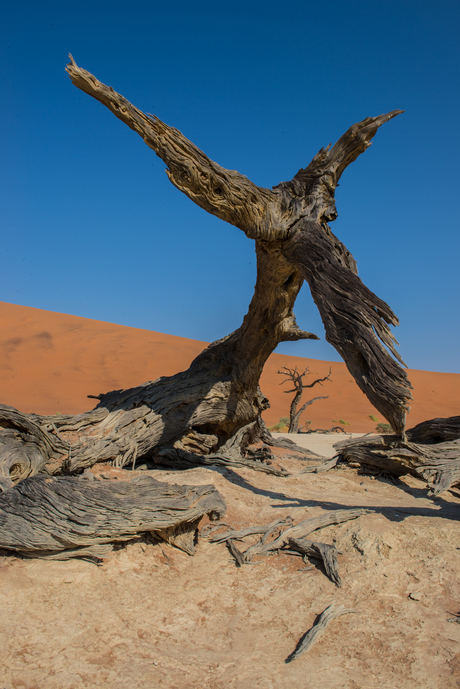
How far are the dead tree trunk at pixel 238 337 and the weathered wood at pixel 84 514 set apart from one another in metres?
0.85

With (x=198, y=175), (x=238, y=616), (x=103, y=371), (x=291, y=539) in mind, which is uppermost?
(x=198, y=175)

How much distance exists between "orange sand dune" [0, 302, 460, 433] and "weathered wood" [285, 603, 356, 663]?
1696 cm

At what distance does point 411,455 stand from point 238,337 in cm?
279

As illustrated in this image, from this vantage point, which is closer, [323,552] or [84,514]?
[84,514]

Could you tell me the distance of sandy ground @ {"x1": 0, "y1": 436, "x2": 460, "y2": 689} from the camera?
7.09ft

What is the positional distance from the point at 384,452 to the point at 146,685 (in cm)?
443

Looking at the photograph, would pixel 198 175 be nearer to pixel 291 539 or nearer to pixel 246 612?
pixel 291 539

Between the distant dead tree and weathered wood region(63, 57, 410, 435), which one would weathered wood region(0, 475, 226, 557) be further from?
weathered wood region(63, 57, 410, 435)

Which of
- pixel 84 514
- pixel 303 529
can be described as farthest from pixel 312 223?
pixel 84 514

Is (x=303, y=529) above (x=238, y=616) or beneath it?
above

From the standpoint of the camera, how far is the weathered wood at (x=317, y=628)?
7.70 ft

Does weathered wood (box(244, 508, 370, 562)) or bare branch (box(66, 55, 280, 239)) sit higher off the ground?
bare branch (box(66, 55, 280, 239))

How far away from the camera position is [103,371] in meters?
29.6

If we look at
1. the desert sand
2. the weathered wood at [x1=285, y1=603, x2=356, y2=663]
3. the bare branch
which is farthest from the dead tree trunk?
the weathered wood at [x1=285, y1=603, x2=356, y2=663]
